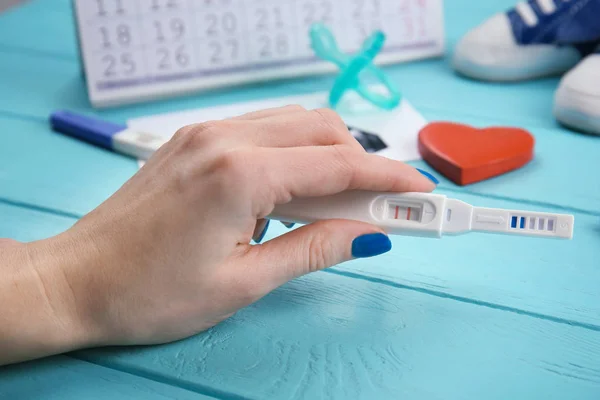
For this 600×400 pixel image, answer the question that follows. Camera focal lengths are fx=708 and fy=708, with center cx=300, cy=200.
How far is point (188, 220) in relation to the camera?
435 millimetres

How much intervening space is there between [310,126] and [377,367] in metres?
0.17

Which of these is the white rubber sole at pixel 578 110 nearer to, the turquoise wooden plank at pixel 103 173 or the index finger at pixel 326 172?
the turquoise wooden plank at pixel 103 173

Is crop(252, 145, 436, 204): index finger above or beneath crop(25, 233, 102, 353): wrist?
above

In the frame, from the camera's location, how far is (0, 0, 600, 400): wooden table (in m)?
0.44

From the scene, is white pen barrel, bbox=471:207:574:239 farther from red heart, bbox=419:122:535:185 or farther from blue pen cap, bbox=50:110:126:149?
blue pen cap, bbox=50:110:126:149

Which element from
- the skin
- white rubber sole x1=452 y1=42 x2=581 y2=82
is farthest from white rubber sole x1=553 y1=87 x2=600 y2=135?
the skin

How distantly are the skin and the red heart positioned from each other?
0.21m

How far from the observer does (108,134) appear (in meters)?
0.75

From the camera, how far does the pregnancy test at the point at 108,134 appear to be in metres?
0.73

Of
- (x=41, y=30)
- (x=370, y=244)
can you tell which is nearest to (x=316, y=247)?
(x=370, y=244)

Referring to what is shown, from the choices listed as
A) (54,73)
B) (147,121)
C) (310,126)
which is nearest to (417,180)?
(310,126)

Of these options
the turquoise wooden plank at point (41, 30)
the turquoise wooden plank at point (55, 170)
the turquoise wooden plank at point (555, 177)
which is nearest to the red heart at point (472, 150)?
the turquoise wooden plank at point (555, 177)

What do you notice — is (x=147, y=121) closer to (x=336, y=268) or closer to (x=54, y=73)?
(x=54, y=73)

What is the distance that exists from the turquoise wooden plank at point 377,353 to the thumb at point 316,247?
1.8 inches
